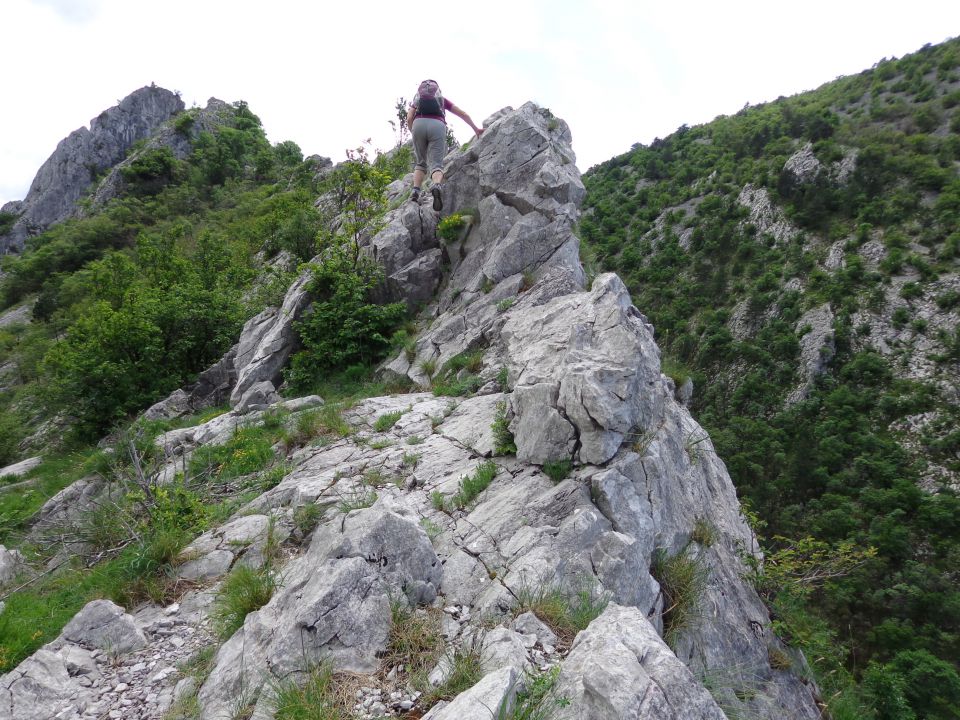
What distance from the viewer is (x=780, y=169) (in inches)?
2987

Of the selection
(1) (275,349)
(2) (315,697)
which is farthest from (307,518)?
(1) (275,349)

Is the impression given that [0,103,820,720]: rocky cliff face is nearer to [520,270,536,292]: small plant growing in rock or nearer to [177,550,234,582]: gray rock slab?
[177,550,234,582]: gray rock slab

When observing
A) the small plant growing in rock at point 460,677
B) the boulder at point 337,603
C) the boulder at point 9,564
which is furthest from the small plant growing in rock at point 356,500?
the boulder at point 9,564

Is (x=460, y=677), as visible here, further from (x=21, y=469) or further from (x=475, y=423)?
(x=21, y=469)

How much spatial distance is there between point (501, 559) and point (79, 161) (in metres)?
71.1

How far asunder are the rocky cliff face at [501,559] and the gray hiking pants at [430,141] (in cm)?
511

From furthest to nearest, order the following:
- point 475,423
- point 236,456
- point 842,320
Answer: point 842,320 < point 236,456 < point 475,423

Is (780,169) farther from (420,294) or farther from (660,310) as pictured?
(420,294)

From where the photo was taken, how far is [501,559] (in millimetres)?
4984

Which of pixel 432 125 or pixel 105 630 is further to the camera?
pixel 432 125

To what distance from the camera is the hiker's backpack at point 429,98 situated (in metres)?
12.4

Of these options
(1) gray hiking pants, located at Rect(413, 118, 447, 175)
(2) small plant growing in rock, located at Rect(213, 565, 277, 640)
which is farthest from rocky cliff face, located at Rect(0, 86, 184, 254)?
(2) small plant growing in rock, located at Rect(213, 565, 277, 640)

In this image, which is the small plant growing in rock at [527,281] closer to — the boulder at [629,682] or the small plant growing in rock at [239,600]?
the small plant growing in rock at [239,600]

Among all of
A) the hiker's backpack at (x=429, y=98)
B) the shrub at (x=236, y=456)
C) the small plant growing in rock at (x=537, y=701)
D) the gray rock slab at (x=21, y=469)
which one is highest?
the hiker's backpack at (x=429, y=98)
